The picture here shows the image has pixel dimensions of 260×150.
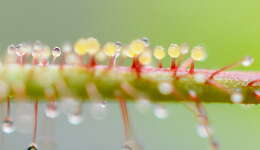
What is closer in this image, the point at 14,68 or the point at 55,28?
the point at 14,68

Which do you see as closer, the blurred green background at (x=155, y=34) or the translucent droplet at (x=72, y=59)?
the translucent droplet at (x=72, y=59)

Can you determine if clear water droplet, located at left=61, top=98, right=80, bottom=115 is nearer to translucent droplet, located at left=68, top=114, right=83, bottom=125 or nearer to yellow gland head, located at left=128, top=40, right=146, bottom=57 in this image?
translucent droplet, located at left=68, top=114, right=83, bottom=125

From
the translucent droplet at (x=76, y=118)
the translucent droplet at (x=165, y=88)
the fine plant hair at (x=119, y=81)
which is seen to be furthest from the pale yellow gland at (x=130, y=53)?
the translucent droplet at (x=76, y=118)

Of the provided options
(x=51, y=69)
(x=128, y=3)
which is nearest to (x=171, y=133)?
(x=128, y=3)

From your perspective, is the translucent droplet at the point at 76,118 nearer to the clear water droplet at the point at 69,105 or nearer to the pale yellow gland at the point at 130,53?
the clear water droplet at the point at 69,105

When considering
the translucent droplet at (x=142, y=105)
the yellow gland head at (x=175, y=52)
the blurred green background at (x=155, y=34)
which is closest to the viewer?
the translucent droplet at (x=142, y=105)

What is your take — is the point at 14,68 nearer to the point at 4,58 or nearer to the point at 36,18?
the point at 4,58

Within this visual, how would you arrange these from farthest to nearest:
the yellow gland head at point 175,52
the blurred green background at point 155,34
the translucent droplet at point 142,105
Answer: the blurred green background at point 155,34
the yellow gland head at point 175,52
the translucent droplet at point 142,105
